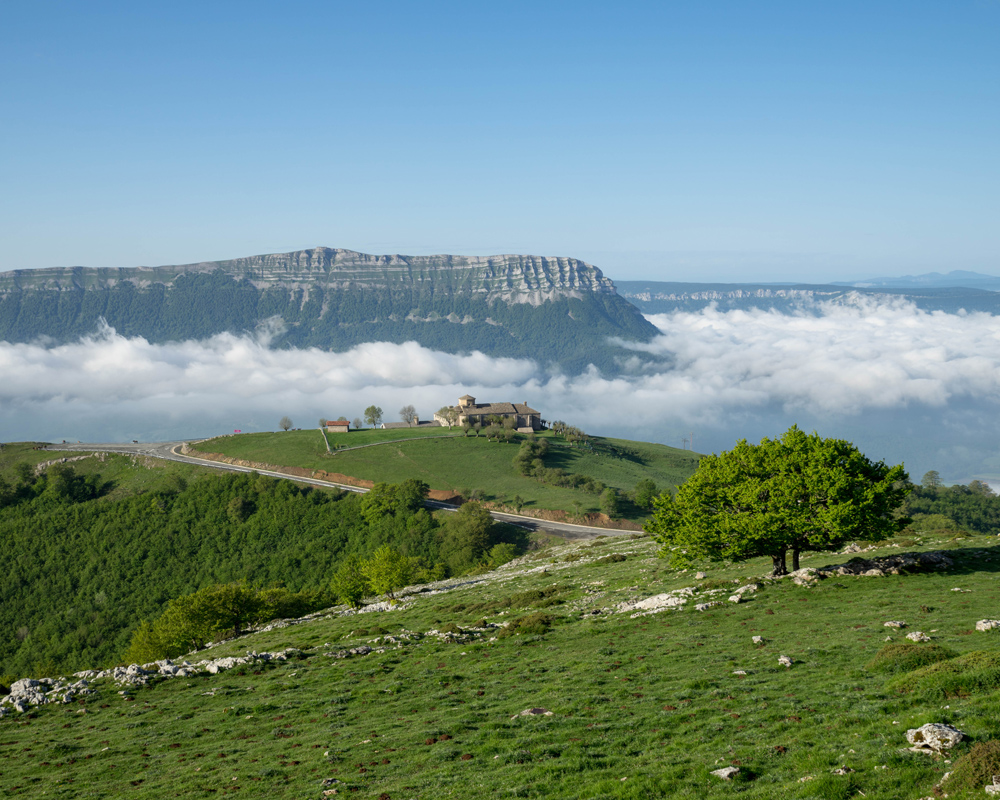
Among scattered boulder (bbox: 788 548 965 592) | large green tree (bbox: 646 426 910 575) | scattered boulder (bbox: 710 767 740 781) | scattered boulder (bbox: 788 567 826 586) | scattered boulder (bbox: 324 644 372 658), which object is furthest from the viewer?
large green tree (bbox: 646 426 910 575)

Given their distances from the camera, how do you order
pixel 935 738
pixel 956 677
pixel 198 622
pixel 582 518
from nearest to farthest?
pixel 935 738 < pixel 956 677 < pixel 198 622 < pixel 582 518

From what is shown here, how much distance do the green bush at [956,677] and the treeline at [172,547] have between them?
294ft

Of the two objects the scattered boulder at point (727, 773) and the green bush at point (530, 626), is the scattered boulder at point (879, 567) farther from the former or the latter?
the scattered boulder at point (727, 773)

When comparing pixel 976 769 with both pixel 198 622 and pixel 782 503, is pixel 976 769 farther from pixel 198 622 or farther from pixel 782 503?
pixel 198 622

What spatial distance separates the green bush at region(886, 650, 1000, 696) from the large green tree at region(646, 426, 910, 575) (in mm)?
22536

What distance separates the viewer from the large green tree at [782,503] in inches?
1871

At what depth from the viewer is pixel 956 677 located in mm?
22672

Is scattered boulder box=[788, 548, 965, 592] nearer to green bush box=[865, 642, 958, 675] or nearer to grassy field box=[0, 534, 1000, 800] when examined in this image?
grassy field box=[0, 534, 1000, 800]

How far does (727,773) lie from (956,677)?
10016 millimetres

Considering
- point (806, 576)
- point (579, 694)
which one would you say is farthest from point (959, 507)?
point (579, 694)

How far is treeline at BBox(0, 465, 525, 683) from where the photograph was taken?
121062 mm

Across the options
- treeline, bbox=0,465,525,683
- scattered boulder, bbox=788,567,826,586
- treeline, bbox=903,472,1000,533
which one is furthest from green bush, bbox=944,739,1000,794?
treeline, bbox=903,472,1000,533

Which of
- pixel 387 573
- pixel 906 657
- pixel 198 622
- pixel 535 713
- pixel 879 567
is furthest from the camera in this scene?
pixel 387 573

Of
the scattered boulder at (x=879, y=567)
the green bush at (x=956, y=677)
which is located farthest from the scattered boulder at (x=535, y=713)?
the scattered boulder at (x=879, y=567)
